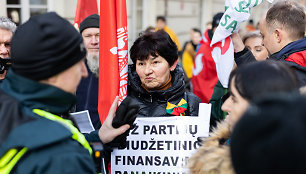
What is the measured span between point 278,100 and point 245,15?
1.73 metres

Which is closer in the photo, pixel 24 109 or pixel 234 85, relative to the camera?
pixel 24 109

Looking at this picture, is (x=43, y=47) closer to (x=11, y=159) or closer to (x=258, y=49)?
(x=11, y=159)

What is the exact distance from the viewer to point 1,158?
1.13 m

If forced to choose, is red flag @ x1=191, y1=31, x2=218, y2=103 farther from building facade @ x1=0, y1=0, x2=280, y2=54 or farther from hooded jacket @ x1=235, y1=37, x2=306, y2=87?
building facade @ x1=0, y1=0, x2=280, y2=54

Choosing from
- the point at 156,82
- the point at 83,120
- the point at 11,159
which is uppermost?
the point at 11,159

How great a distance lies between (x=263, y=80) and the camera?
1.17 meters

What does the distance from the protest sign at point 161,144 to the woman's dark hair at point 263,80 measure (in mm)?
866

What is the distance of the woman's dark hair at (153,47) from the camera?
2.43 metres

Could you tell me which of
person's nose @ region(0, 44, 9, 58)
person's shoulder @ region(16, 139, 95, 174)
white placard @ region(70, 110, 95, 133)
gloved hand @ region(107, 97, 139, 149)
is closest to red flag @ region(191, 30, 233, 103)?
white placard @ region(70, 110, 95, 133)

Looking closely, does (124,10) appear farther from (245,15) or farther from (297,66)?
(297,66)

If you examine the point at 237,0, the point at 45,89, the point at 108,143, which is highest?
the point at 237,0

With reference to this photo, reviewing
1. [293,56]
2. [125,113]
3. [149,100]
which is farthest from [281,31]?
[125,113]

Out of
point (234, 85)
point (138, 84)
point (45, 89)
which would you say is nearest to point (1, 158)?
point (45, 89)

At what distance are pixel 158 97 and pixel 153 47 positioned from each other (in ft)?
1.26
